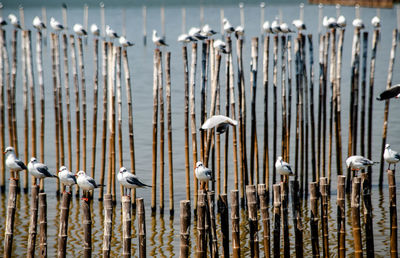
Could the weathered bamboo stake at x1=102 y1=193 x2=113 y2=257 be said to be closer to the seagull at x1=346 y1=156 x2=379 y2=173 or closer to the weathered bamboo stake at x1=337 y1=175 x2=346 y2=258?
the weathered bamboo stake at x1=337 y1=175 x2=346 y2=258

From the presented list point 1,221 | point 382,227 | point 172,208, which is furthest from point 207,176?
point 1,221

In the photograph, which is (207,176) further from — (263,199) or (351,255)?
(351,255)

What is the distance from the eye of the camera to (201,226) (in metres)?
9.10

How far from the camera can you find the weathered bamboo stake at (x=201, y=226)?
9.10 meters

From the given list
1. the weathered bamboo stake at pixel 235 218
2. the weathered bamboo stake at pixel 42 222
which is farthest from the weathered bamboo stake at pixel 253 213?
the weathered bamboo stake at pixel 42 222

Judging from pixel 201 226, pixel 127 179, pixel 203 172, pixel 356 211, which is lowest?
pixel 201 226

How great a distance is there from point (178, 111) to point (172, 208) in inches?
515

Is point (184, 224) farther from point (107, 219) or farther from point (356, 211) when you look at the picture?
point (356, 211)

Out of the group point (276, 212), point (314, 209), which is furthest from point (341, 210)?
point (276, 212)

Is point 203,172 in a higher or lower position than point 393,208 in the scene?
higher

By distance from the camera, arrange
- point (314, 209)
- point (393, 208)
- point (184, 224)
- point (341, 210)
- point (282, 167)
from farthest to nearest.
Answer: point (282, 167), point (393, 208), point (341, 210), point (314, 209), point (184, 224)

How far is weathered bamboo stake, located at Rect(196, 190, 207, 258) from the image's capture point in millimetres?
9102

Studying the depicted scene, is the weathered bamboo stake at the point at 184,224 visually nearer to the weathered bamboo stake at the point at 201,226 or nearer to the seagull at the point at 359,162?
the weathered bamboo stake at the point at 201,226

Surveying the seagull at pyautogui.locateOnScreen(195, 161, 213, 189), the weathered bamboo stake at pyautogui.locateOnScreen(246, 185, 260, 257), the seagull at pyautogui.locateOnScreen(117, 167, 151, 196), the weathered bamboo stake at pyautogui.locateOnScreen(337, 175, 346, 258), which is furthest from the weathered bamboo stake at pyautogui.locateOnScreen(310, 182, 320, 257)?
the seagull at pyautogui.locateOnScreen(117, 167, 151, 196)
